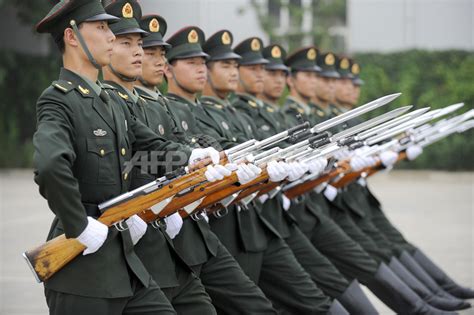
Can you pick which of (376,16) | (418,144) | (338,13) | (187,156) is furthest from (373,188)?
(187,156)

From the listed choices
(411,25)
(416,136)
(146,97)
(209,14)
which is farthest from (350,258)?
(411,25)

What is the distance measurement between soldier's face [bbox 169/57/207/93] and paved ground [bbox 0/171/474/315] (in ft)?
8.36

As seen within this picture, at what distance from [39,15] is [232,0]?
174 inches

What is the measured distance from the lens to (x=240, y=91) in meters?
7.04

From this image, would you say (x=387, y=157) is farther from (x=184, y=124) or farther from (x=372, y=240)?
(x=184, y=124)

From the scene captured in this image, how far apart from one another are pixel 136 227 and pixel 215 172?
16.3 inches

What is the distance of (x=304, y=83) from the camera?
27.2 ft

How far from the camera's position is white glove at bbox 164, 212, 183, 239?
4.71 m

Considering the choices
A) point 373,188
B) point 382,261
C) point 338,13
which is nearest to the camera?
point 382,261

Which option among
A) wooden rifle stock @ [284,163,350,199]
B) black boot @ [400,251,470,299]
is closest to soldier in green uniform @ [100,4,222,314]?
wooden rifle stock @ [284,163,350,199]

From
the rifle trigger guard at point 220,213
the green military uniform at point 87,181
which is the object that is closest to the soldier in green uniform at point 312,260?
the rifle trigger guard at point 220,213

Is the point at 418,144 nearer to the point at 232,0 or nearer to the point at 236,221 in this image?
the point at 236,221

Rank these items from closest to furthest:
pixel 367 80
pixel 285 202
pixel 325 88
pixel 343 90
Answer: pixel 285 202, pixel 325 88, pixel 343 90, pixel 367 80

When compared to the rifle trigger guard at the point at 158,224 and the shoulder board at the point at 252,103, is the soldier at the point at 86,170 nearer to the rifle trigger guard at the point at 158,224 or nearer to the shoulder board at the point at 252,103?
the rifle trigger guard at the point at 158,224
